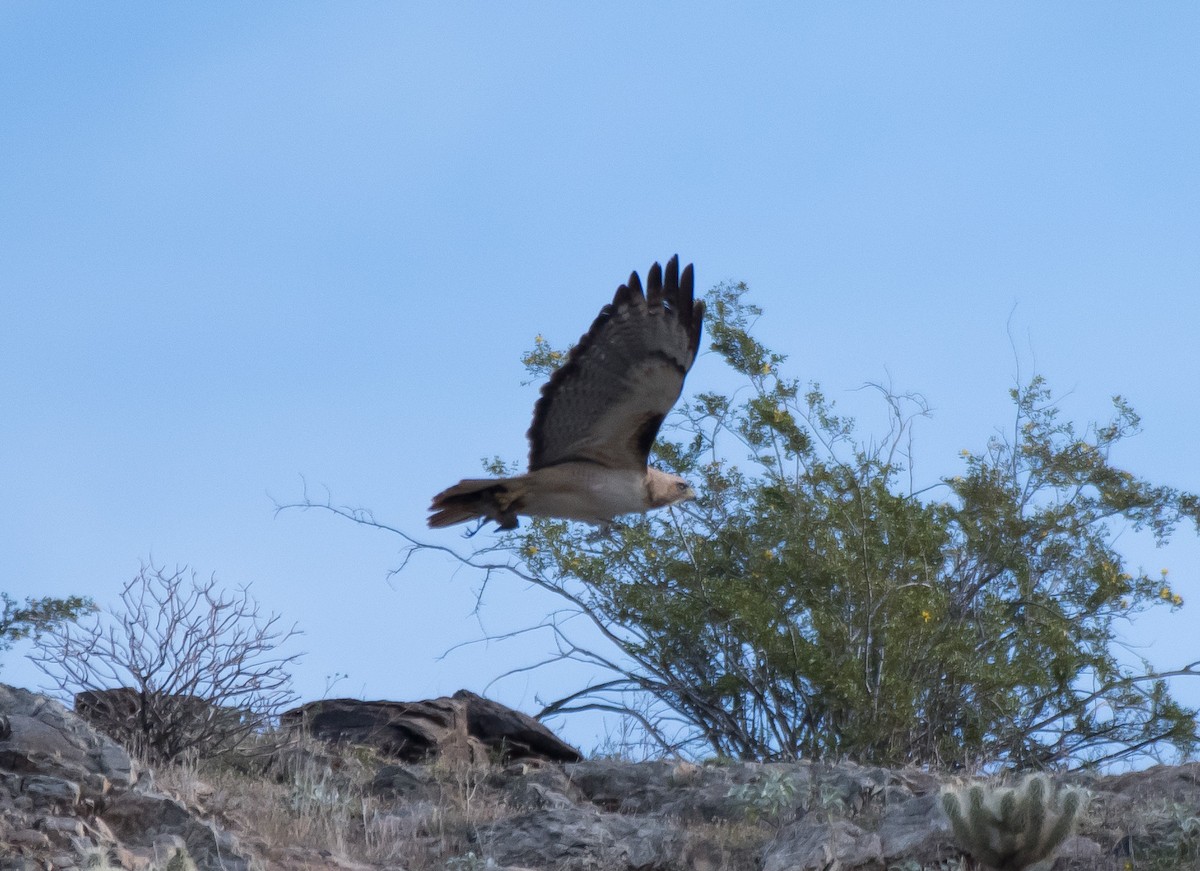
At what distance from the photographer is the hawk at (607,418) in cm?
845

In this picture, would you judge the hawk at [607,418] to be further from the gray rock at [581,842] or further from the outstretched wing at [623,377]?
the gray rock at [581,842]

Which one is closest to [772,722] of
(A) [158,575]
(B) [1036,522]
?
(B) [1036,522]

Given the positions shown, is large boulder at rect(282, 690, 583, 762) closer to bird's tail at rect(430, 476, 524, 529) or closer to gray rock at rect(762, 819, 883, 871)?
bird's tail at rect(430, 476, 524, 529)

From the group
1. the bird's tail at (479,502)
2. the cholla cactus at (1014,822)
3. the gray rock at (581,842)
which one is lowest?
the cholla cactus at (1014,822)

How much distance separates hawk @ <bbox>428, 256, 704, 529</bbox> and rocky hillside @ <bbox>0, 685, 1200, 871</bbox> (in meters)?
1.58

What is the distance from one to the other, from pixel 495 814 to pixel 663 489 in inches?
103

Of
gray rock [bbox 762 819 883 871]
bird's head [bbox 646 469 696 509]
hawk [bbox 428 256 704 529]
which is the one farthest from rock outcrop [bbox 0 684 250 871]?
bird's head [bbox 646 469 696 509]

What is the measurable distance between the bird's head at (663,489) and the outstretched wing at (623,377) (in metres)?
0.30

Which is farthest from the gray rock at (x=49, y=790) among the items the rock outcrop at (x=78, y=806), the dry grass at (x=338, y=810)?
the dry grass at (x=338, y=810)

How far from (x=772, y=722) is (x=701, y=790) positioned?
367 cm

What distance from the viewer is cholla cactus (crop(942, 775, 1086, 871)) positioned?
21.2 ft

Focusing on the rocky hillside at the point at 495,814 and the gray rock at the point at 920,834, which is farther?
the gray rock at the point at 920,834

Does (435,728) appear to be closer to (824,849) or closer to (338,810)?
(338,810)

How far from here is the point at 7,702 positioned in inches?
267
